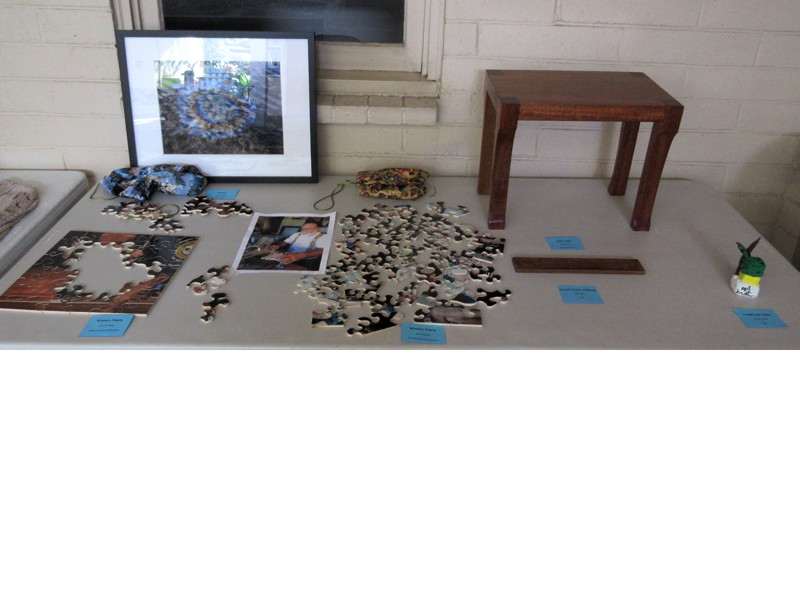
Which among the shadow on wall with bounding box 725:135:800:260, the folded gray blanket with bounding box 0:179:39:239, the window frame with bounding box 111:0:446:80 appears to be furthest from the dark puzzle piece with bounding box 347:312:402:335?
the shadow on wall with bounding box 725:135:800:260

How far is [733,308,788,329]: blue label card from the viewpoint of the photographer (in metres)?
1.39

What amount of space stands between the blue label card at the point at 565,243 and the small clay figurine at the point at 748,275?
0.36 m

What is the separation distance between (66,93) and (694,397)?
1.84 m

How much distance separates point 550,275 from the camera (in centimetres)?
155

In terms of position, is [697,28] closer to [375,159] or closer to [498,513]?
[375,159]

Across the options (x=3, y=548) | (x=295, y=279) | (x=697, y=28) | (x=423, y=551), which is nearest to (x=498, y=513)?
(x=423, y=551)

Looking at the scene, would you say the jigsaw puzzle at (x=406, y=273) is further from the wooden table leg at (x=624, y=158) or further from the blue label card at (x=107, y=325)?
the wooden table leg at (x=624, y=158)

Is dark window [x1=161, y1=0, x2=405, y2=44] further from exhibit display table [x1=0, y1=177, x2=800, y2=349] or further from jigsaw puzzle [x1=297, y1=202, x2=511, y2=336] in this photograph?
jigsaw puzzle [x1=297, y1=202, x2=511, y2=336]

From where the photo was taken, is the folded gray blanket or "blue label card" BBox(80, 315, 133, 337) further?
the folded gray blanket

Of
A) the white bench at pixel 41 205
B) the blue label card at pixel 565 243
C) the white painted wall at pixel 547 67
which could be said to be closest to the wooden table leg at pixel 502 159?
the blue label card at pixel 565 243

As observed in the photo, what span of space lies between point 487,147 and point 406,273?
1.86ft

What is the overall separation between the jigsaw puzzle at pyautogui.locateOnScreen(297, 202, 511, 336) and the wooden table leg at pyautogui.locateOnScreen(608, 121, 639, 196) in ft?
1.57

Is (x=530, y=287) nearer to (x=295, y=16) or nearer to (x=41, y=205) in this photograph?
(x=295, y=16)

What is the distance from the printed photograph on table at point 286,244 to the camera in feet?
5.10
